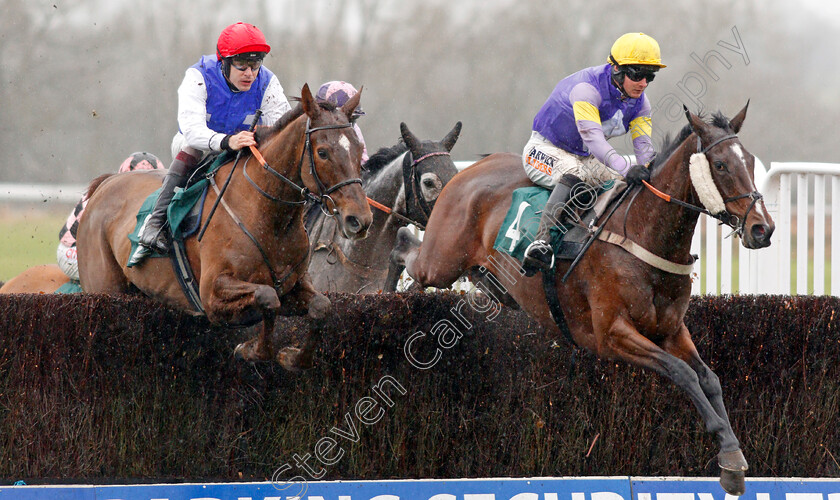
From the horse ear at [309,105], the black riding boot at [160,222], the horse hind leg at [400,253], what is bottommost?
the horse hind leg at [400,253]

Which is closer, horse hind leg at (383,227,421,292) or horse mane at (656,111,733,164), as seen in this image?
horse mane at (656,111,733,164)

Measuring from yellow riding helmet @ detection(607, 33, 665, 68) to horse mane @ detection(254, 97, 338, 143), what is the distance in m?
1.45

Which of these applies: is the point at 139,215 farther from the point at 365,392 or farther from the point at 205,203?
the point at 365,392

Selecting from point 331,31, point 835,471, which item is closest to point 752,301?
point 835,471

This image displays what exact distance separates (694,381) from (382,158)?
3.25m

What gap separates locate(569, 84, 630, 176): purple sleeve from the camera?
507 centimetres

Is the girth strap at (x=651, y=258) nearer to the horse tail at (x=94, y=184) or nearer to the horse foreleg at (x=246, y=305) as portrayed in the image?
the horse foreleg at (x=246, y=305)

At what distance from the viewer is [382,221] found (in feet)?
22.3

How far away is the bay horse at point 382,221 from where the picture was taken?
262 inches

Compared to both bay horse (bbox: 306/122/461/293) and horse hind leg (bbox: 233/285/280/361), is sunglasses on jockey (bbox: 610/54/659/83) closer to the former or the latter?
bay horse (bbox: 306/122/461/293)

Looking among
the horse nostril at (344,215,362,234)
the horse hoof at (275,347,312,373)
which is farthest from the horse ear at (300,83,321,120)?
the horse hoof at (275,347,312,373)

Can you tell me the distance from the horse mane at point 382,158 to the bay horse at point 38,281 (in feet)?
→ 9.07

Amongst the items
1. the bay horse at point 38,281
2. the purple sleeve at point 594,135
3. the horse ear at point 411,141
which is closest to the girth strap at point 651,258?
the purple sleeve at point 594,135

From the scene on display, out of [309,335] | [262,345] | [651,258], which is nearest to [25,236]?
[262,345]
